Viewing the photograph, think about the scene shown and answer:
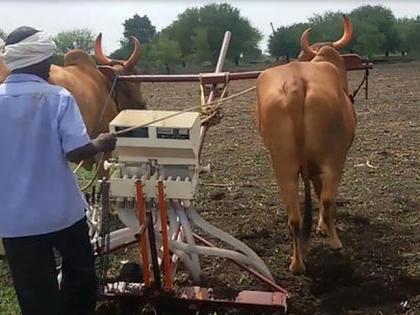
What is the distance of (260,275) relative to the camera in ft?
15.9

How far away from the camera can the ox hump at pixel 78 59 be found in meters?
7.46

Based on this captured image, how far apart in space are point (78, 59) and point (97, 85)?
1.53 feet

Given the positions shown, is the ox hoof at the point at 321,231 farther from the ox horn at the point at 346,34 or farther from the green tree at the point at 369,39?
the green tree at the point at 369,39

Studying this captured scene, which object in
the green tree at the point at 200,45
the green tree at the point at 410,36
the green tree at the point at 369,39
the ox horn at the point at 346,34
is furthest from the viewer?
the green tree at the point at 410,36

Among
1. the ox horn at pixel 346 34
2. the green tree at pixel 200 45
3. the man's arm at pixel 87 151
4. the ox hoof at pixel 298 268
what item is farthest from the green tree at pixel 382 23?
the man's arm at pixel 87 151

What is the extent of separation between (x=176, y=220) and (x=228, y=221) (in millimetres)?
2163

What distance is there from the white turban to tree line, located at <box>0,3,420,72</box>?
29057mm

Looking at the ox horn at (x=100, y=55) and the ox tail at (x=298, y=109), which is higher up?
the ox horn at (x=100, y=55)

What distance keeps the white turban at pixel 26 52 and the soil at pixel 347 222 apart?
217 cm

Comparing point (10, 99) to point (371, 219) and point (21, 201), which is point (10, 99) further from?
point (371, 219)

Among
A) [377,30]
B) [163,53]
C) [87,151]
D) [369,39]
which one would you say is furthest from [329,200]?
[377,30]

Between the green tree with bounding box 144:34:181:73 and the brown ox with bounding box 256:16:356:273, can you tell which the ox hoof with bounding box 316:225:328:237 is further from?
the green tree with bounding box 144:34:181:73

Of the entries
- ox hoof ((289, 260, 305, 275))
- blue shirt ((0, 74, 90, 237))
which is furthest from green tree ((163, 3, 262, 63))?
blue shirt ((0, 74, 90, 237))

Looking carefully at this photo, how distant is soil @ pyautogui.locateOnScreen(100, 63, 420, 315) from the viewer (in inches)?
196
